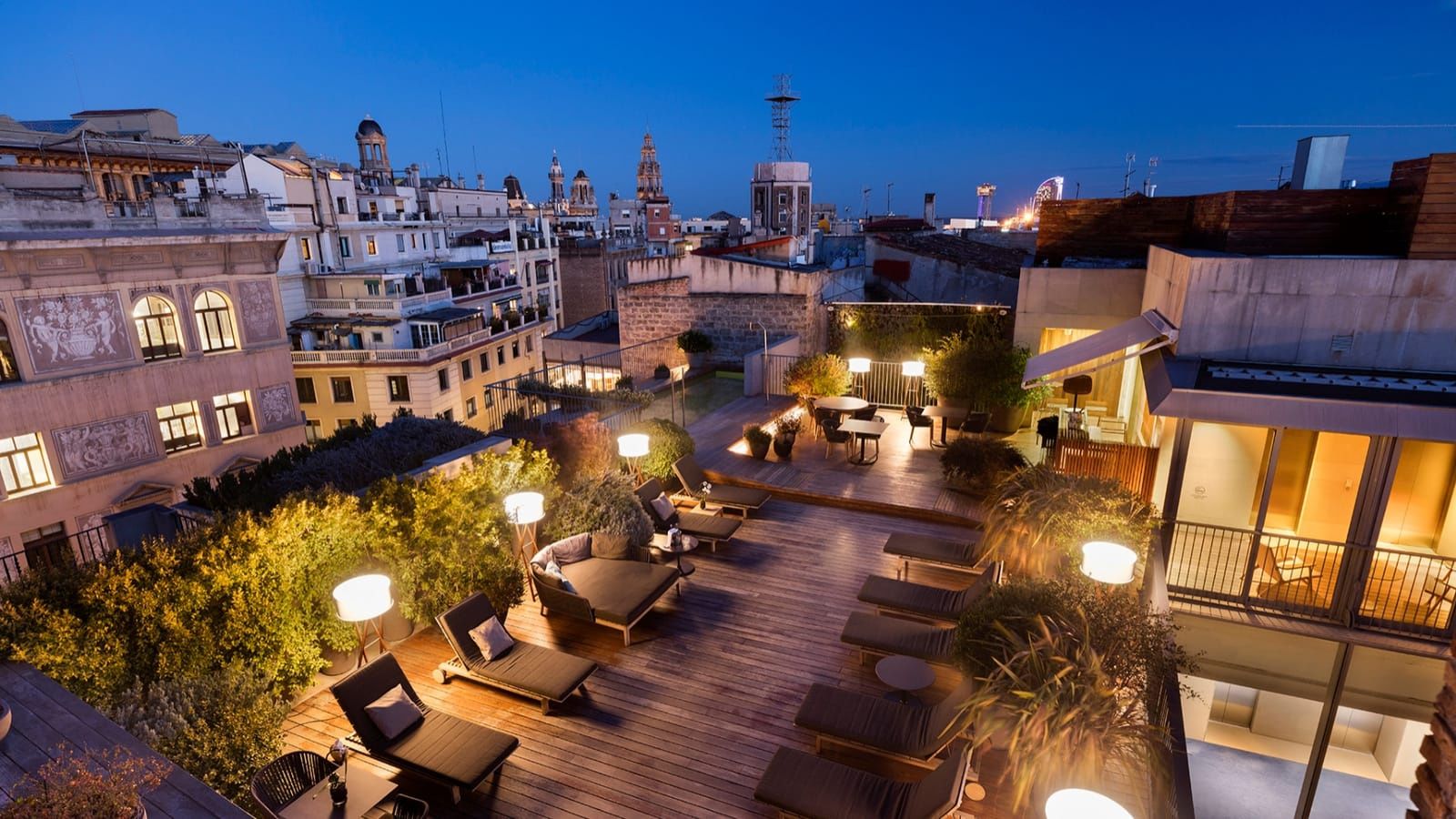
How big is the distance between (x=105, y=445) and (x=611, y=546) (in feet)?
64.6

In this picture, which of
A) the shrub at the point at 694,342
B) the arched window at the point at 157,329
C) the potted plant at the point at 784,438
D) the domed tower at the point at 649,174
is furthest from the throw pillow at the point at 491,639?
the domed tower at the point at 649,174

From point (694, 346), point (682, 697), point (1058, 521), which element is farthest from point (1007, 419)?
point (682, 697)

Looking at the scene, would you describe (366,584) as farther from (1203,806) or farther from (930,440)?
(1203,806)

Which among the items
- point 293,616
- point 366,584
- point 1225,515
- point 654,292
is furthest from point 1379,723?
point 654,292

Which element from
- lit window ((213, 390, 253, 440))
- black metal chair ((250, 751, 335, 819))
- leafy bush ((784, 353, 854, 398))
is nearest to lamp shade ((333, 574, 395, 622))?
black metal chair ((250, 751, 335, 819))

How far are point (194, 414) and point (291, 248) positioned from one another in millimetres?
19760

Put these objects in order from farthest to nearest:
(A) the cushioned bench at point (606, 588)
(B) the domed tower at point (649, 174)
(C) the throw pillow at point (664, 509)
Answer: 1. (B) the domed tower at point (649, 174)
2. (C) the throw pillow at point (664, 509)
3. (A) the cushioned bench at point (606, 588)

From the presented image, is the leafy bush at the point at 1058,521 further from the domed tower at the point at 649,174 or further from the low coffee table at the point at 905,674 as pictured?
the domed tower at the point at 649,174

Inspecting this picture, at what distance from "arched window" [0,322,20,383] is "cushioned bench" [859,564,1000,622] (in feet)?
73.7

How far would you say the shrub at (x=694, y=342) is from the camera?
1880cm

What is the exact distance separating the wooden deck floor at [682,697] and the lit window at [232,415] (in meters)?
19.9

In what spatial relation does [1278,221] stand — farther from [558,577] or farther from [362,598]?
[362,598]

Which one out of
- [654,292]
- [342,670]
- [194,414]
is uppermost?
[654,292]

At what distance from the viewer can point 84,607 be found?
4.85 metres
